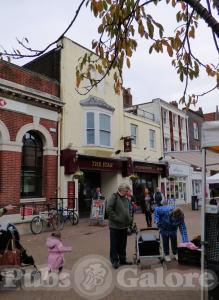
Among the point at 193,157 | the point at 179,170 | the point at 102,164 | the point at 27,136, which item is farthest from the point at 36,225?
the point at 179,170

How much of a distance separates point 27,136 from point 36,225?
4.32 m

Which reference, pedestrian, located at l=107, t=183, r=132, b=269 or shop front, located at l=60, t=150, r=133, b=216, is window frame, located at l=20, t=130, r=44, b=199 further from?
pedestrian, located at l=107, t=183, r=132, b=269

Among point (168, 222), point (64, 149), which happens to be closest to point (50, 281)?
point (168, 222)

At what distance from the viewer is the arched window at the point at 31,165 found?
15719mm

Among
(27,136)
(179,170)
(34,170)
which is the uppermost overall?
(27,136)

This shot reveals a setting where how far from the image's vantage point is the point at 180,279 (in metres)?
6.34

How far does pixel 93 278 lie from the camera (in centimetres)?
645

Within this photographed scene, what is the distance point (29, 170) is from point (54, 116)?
306cm

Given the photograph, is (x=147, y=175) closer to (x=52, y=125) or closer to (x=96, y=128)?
(x=96, y=128)

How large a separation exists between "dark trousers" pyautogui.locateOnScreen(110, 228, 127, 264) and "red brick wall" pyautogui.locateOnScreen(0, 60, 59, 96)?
9.95m

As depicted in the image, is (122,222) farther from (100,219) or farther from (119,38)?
(100,219)

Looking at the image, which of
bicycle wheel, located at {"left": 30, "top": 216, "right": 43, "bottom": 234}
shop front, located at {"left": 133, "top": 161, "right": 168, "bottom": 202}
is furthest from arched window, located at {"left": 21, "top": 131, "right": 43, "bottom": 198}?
shop front, located at {"left": 133, "top": 161, "right": 168, "bottom": 202}

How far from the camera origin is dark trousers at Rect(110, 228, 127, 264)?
24.2ft

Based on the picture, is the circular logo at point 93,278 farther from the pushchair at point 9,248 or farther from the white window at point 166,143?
the white window at point 166,143
